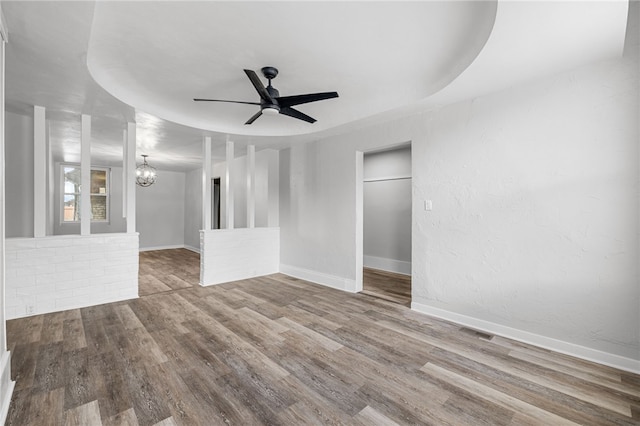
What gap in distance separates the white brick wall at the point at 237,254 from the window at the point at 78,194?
546 centimetres

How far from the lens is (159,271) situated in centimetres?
582

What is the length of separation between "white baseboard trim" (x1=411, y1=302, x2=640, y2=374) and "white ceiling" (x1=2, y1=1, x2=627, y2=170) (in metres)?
2.40

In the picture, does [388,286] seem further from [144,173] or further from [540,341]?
[144,173]

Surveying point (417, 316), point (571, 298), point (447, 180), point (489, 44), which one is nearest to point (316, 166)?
point (447, 180)

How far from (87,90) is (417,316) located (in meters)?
4.41

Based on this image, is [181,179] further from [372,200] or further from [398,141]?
[398,141]

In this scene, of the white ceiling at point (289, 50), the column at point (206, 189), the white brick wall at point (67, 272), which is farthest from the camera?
the column at point (206, 189)

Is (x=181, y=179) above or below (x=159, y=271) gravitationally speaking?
above

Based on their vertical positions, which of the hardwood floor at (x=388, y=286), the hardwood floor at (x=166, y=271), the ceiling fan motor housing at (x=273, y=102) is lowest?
the hardwood floor at (x=388, y=286)

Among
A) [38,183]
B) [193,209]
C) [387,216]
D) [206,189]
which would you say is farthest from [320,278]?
[193,209]

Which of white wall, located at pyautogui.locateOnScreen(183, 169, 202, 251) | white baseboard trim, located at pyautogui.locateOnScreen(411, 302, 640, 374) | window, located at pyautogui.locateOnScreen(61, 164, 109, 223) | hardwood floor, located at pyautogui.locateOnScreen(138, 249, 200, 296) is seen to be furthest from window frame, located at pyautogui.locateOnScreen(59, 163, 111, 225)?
white baseboard trim, located at pyautogui.locateOnScreen(411, 302, 640, 374)

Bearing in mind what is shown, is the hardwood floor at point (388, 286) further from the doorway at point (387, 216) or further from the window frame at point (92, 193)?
the window frame at point (92, 193)

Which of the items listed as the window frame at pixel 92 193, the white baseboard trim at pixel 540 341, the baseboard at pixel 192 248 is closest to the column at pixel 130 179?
the white baseboard trim at pixel 540 341

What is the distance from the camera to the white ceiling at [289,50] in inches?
77.8
